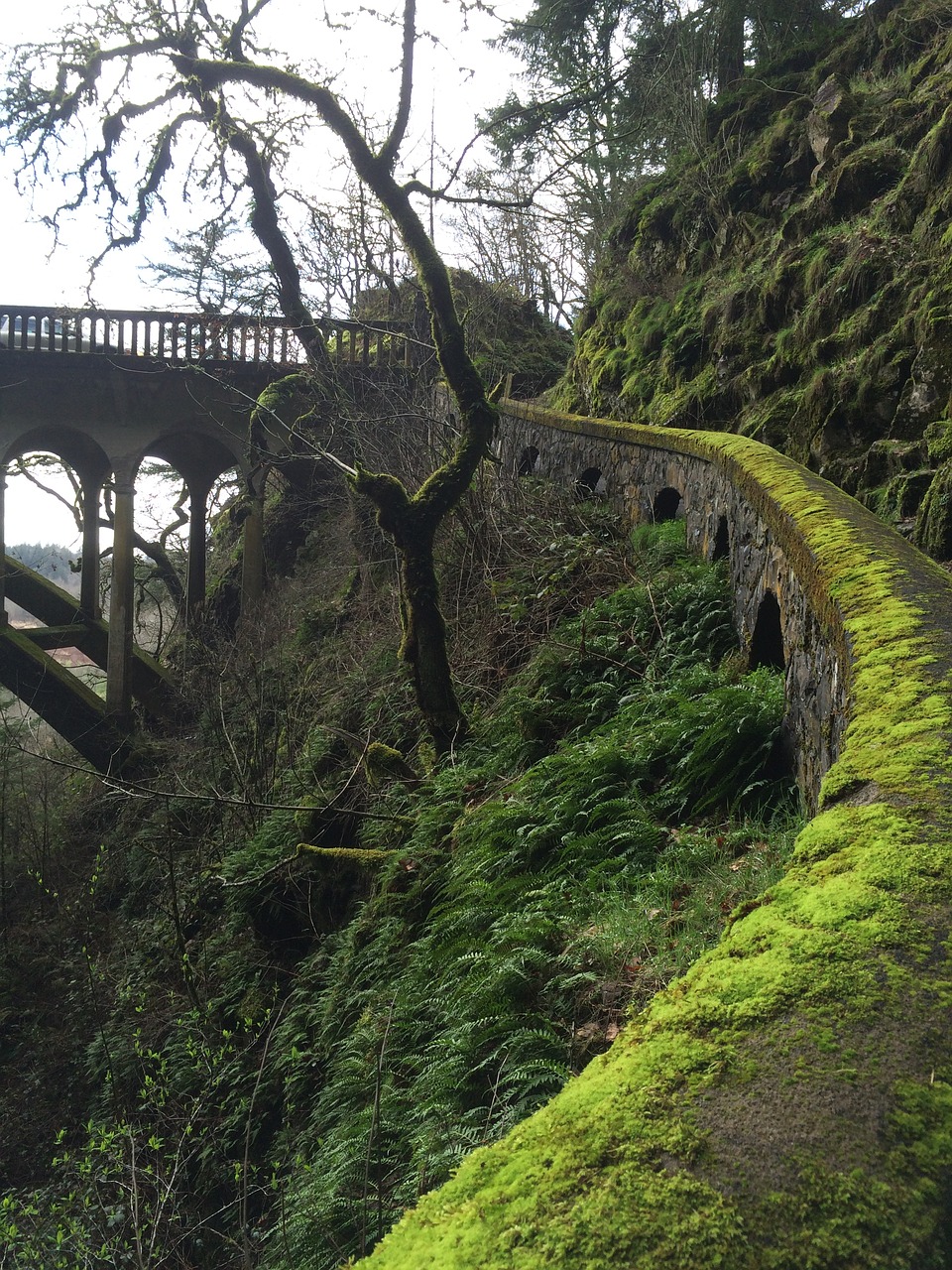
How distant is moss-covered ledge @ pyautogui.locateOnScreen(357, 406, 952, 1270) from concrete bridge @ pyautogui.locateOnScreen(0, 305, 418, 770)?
14.2 m

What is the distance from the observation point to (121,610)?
16344 millimetres

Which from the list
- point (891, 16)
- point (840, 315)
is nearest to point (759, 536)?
point (840, 315)

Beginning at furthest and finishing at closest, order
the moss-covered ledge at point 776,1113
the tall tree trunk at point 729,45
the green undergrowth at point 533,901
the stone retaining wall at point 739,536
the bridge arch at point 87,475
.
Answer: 1. the bridge arch at point 87,475
2. the tall tree trunk at point 729,45
3. the stone retaining wall at point 739,536
4. the green undergrowth at point 533,901
5. the moss-covered ledge at point 776,1113

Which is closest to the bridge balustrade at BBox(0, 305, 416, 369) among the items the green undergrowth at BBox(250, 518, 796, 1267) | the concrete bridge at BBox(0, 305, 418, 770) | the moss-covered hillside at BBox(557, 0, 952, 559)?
the concrete bridge at BBox(0, 305, 418, 770)

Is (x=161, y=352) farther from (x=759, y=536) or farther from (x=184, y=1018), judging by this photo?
(x=759, y=536)

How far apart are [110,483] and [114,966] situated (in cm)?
1148

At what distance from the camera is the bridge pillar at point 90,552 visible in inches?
705

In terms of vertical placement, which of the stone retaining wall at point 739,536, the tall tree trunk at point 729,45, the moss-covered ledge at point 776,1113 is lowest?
the moss-covered ledge at point 776,1113

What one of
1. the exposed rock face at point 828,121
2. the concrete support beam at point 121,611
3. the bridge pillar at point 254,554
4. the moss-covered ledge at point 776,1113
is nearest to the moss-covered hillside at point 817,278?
the exposed rock face at point 828,121

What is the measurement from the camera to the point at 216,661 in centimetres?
1398

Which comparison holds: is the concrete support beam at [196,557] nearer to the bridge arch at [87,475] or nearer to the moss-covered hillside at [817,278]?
the bridge arch at [87,475]

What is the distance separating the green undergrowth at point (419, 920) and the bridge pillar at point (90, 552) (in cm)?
890

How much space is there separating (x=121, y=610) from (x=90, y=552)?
249 centimetres

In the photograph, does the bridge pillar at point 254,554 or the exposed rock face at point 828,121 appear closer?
the exposed rock face at point 828,121
